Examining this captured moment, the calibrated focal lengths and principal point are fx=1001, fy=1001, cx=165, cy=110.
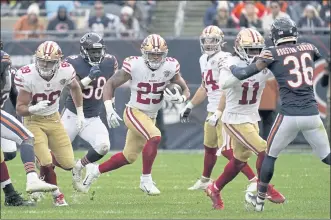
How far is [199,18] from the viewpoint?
18.1m

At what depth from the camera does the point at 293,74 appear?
8422mm

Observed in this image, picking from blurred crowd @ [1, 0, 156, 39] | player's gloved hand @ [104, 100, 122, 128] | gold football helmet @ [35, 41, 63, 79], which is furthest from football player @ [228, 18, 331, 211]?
blurred crowd @ [1, 0, 156, 39]

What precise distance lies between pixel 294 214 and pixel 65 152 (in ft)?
7.62

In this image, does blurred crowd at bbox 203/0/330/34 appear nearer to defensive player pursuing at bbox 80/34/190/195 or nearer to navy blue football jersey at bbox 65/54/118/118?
navy blue football jersey at bbox 65/54/118/118

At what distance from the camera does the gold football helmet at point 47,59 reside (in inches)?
356

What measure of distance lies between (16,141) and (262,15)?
30.6 ft

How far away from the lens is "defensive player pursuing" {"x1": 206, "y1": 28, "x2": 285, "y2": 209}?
895cm

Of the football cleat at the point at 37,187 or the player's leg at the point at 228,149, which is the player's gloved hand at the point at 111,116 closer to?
the player's leg at the point at 228,149

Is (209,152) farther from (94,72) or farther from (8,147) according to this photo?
(8,147)

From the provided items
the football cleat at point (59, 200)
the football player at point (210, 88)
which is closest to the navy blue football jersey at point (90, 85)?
the football player at point (210, 88)

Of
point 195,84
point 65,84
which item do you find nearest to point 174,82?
point 65,84

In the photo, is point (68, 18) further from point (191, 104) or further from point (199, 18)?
point (191, 104)

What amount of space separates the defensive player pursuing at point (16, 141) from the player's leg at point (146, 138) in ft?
4.08

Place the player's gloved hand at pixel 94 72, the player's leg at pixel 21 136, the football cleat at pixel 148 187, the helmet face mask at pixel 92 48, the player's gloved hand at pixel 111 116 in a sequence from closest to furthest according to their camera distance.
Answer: the player's leg at pixel 21 136, the player's gloved hand at pixel 111 116, the football cleat at pixel 148 187, the player's gloved hand at pixel 94 72, the helmet face mask at pixel 92 48
